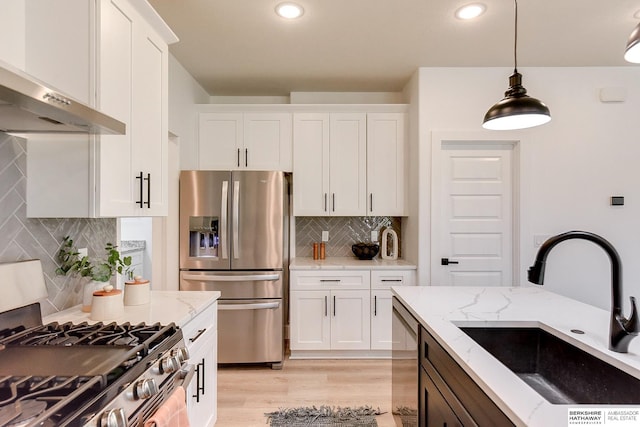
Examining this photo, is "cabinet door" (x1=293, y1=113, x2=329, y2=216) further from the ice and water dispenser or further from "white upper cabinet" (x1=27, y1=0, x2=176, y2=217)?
"white upper cabinet" (x1=27, y1=0, x2=176, y2=217)

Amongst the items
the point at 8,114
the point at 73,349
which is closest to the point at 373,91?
the point at 8,114

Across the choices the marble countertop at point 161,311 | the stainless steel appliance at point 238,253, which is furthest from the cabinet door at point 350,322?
the marble countertop at point 161,311

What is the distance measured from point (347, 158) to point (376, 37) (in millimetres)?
1192

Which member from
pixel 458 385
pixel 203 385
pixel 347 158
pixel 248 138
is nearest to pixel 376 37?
pixel 347 158

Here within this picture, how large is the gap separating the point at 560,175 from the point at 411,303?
7.76 feet

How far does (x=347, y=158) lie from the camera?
11.5ft

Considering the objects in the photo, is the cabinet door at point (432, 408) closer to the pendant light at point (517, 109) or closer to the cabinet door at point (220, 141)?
the pendant light at point (517, 109)

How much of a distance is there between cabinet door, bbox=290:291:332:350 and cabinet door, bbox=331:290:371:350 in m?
0.08

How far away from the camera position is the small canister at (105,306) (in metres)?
1.57

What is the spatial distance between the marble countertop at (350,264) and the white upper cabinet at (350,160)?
1.66ft

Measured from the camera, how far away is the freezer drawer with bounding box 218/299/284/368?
305cm

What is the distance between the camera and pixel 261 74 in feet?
11.0

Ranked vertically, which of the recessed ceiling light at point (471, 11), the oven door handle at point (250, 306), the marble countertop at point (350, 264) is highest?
the recessed ceiling light at point (471, 11)

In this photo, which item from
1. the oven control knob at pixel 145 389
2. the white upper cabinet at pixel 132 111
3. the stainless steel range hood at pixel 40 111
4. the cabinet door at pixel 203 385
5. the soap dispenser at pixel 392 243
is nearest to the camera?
the stainless steel range hood at pixel 40 111
